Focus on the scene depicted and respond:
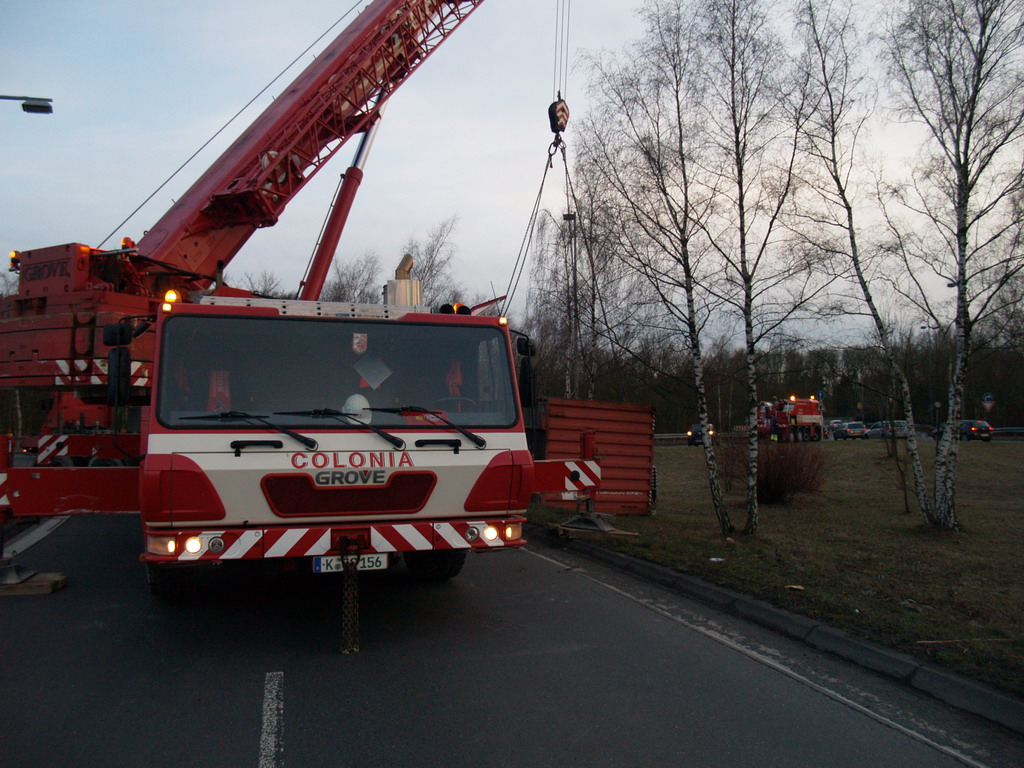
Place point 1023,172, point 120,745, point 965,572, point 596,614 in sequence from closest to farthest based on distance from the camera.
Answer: point 120,745 < point 596,614 < point 965,572 < point 1023,172

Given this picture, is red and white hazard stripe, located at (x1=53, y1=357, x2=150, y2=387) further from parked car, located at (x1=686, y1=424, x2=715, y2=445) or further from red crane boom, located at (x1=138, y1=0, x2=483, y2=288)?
parked car, located at (x1=686, y1=424, x2=715, y2=445)

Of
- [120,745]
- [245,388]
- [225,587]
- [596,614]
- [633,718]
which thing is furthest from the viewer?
[225,587]

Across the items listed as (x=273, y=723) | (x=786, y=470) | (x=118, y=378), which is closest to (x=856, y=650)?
(x=273, y=723)

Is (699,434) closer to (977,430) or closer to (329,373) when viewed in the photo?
(329,373)

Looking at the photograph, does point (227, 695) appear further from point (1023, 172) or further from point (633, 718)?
point (1023, 172)

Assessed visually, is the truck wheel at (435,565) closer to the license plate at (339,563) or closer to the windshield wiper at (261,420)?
the license plate at (339,563)

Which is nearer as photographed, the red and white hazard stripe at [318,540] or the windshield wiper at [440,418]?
the red and white hazard stripe at [318,540]

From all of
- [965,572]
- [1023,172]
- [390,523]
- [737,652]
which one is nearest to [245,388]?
[390,523]

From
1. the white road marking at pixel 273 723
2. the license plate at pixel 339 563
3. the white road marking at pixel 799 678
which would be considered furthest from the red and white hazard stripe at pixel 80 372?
the white road marking at pixel 799 678

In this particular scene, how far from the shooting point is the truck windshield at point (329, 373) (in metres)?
5.41

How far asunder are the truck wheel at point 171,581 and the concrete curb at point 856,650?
4794 millimetres

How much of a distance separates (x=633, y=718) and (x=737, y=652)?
1.71 meters

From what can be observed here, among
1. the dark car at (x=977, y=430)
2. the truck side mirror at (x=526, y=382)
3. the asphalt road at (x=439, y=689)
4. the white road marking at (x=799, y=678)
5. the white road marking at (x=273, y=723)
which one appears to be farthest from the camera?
the dark car at (x=977, y=430)

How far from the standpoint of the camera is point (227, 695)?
15.7 ft
